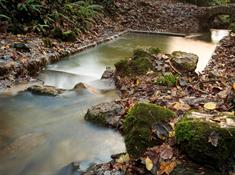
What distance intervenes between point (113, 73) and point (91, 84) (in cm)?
93

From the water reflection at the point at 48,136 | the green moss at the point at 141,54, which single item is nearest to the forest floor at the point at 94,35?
the water reflection at the point at 48,136

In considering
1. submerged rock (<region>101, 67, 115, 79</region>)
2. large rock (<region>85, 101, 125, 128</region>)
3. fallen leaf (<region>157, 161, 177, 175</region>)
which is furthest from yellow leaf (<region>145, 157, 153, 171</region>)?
submerged rock (<region>101, 67, 115, 79</region>)

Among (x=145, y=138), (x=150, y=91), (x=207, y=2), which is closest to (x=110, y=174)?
(x=145, y=138)

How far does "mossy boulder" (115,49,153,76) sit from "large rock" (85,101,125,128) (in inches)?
95.1

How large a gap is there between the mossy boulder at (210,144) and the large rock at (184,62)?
526cm

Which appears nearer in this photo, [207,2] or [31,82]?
[31,82]

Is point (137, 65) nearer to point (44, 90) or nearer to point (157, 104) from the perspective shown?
point (44, 90)

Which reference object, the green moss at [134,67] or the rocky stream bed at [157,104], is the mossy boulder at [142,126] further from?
the green moss at [134,67]

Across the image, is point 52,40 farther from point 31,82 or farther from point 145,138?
point 145,138

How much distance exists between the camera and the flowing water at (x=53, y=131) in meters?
5.54

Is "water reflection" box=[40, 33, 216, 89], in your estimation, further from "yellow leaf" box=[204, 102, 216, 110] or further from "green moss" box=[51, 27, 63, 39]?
"yellow leaf" box=[204, 102, 216, 110]

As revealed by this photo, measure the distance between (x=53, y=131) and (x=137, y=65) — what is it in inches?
143

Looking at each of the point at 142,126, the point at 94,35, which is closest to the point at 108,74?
the point at 142,126

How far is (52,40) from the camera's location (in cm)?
1302
